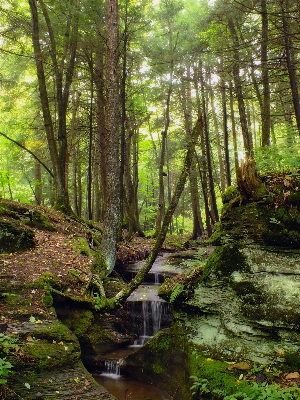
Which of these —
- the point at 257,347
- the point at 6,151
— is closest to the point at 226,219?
the point at 257,347

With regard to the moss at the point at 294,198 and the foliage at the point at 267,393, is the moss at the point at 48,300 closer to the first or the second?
the foliage at the point at 267,393

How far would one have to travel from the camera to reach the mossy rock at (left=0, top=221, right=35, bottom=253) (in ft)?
27.4

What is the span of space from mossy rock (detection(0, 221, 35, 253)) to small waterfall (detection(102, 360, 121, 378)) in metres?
3.66

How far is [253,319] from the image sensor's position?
17.4 ft

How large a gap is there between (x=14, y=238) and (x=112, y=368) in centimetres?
409

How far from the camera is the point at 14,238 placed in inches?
337

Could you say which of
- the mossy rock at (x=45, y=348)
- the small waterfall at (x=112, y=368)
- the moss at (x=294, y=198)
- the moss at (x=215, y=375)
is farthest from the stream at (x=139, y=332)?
the moss at (x=294, y=198)

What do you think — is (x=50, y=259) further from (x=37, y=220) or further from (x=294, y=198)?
(x=294, y=198)

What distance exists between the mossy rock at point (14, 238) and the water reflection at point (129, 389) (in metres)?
3.77

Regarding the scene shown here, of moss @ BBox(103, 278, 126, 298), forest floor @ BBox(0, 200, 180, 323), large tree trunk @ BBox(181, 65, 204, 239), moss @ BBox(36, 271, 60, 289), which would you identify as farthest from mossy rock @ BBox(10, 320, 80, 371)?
large tree trunk @ BBox(181, 65, 204, 239)

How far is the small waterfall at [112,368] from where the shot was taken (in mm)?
7043

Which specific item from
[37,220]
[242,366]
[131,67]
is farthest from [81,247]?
[131,67]

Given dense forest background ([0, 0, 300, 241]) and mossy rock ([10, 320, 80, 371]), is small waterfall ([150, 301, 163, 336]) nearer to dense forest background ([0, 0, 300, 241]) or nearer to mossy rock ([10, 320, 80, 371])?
dense forest background ([0, 0, 300, 241])

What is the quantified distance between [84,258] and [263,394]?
21.2 feet
